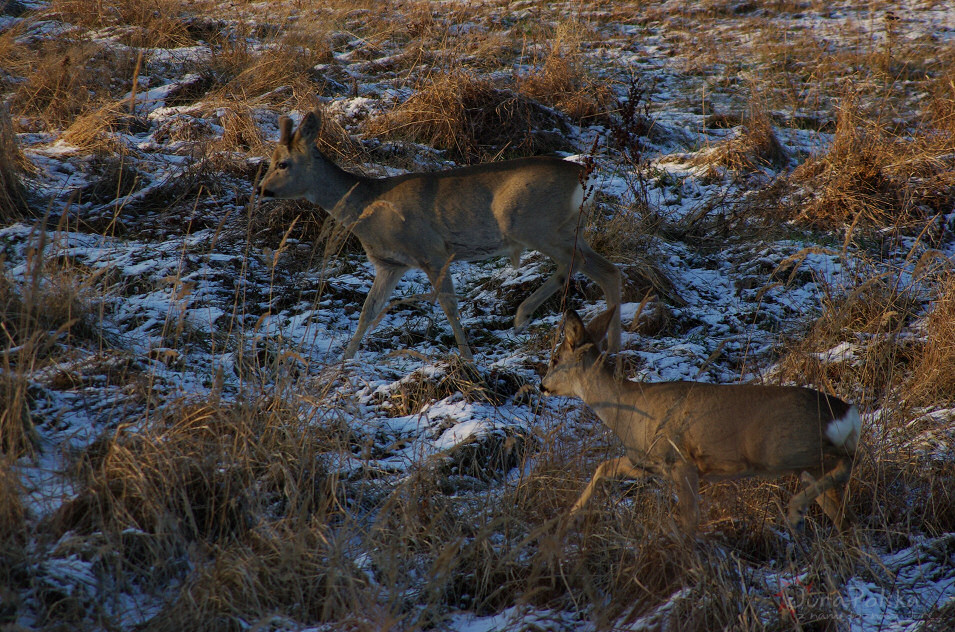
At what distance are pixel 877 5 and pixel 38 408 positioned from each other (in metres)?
13.9

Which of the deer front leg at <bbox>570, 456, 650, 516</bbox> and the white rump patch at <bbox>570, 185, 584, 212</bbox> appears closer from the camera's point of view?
the deer front leg at <bbox>570, 456, 650, 516</bbox>

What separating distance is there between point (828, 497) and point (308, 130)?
4473 millimetres

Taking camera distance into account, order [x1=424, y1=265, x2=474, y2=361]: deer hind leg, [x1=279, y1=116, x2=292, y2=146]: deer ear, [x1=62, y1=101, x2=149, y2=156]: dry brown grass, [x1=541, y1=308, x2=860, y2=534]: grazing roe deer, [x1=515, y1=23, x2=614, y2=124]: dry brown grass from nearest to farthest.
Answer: [x1=541, y1=308, x2=860, y2=534]: grazing roe deer, [x1=424, y1=265, x2=474, y2=361]: deer hind leg, [x1=279, y1=116, x2=292, y2=146]: deer ear, [x1=62, y1=101, x2=149, y2=156]: dry brown grass, [x1=515, y1=23, x2=614, y2=124]: dry brown grass

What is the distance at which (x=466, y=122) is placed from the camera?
8.20 metres

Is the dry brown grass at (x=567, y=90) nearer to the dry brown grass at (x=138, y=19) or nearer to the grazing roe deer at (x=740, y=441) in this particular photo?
the dry brown grass at (x=138, y=19)

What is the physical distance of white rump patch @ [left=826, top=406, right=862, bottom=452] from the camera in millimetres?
3277

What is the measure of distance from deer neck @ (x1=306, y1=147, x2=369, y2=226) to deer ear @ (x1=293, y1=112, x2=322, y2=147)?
0.08 meters

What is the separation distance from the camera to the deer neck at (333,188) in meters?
6.16

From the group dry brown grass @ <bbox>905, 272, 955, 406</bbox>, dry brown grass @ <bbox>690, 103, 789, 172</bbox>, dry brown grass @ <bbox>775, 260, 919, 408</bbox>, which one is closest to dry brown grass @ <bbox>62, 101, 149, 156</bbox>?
dry brown grass @ <bbox>690, 103, 789, 172</bbox>

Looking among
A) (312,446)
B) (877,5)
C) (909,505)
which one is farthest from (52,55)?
(877,5)

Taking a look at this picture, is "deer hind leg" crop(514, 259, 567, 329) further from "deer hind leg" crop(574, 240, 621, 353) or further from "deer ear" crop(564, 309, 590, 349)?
"deer ear" crop(564, 309, 590, 349)

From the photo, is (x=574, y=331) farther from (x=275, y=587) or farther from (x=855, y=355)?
(x=855, y=355)

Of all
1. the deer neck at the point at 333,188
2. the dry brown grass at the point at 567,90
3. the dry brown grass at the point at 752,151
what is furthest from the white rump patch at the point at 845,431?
the dry brown grass at the point at 567,90

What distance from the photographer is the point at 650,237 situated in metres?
6.80
